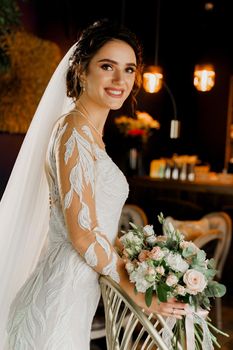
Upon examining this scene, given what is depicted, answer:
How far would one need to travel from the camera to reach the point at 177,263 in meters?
1.37

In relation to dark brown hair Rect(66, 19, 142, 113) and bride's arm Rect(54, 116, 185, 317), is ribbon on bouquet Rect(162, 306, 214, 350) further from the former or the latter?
dark brown hair Rect(66, 19, 142, 113)

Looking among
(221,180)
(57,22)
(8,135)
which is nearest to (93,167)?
(8,135)

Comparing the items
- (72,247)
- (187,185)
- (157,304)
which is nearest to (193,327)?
(157,304)

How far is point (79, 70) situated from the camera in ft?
5.49

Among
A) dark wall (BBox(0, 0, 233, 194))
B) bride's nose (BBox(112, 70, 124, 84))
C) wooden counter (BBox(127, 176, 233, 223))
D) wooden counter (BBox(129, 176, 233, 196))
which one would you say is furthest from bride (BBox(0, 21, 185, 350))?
dark wall (BBox(0, 0, 233, 194))

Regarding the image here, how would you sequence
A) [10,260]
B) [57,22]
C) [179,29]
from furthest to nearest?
[179,29] < [57,22] < [10,260]

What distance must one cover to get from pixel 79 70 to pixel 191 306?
831mm

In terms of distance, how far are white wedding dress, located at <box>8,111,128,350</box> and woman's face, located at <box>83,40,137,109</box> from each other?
0.11 meters

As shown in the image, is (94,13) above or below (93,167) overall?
above

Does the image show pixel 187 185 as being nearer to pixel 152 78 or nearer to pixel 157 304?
pixel 152 78

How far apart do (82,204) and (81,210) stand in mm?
17

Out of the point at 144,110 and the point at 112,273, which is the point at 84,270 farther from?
the point at 144,110

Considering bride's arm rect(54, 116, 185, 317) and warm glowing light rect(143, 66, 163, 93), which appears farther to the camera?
warm glowing light rect(143, 66, 163, 93)

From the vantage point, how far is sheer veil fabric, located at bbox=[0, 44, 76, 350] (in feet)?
6.01
